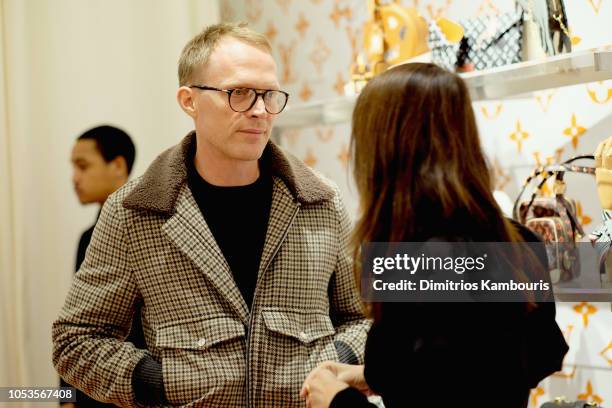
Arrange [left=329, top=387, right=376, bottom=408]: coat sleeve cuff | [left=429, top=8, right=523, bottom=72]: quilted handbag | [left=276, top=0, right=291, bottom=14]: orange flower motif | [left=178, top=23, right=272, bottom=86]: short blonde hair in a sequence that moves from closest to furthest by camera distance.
Result: [left=329, top=387, right=376, bottom=408]: coat sleeve cuff, [left=178, top=23, right=272, bottom=86]: short blonde hair, [left=429, top=8, right=523, bottom=72]: quilted handbag, [left=276, top=0, right=291, bottom=14]: orange flower motif

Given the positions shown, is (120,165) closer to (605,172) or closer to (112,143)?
(112,143)

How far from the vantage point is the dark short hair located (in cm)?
247

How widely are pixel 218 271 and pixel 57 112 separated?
1464mm

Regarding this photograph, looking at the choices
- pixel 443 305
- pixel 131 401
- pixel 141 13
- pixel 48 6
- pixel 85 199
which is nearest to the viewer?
pixel 443 305

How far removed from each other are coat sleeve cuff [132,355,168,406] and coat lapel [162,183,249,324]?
0.19 m

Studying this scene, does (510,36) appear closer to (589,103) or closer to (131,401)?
(589,103)

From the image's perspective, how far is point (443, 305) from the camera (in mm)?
1019

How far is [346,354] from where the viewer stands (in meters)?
1.56

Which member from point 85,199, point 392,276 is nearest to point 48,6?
point 85,199

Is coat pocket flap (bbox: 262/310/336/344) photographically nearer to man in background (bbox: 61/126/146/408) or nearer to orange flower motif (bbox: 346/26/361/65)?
man in background (bbox: 61/126/146/408)

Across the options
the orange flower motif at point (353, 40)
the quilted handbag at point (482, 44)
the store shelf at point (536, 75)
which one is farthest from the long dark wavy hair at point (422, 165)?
the orange flower motif at point (353, 40)

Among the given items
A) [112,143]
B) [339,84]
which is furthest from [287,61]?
[112,143]

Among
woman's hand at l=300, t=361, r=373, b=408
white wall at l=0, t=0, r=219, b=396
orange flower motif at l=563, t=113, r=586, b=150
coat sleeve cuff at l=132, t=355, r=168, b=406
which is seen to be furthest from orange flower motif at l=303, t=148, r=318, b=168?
woman's hand at l=300, t=361, r=373, b=408

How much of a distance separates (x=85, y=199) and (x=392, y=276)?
160 centimetres
